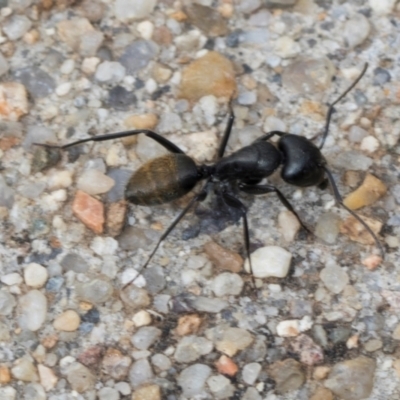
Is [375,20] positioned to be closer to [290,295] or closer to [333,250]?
[333,250]

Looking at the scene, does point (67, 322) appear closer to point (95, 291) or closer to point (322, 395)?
point (95, 291)

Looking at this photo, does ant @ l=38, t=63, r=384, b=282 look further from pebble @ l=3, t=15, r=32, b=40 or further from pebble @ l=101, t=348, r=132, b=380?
pebble @ l=3, t=15, r=32, b=40

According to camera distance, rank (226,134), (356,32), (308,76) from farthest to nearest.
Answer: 1. (356,32)
2. (308,76)
3. (226,134)

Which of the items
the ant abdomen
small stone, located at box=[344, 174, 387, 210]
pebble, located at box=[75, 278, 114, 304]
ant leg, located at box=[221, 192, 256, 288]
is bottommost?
pebble, located at box=[75, 278, 114, 304]

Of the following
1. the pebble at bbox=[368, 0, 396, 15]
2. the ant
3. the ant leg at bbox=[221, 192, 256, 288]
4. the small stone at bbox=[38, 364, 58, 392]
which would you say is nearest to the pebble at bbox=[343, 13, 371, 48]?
the pebble at bbox=[368, 0, 396, 15]

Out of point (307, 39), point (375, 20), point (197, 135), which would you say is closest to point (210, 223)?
point (197, 135)

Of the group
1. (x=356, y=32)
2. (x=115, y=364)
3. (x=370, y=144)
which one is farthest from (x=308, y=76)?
(x=115, y=364)
